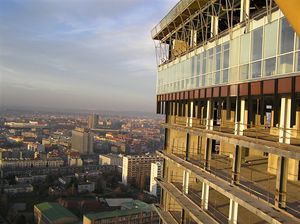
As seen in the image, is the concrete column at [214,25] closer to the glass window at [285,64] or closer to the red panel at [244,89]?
the red panel at [244,89]

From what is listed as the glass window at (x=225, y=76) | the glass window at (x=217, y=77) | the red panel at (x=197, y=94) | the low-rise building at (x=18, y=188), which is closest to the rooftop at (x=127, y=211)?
the low-rise building at (x=18, y=188)

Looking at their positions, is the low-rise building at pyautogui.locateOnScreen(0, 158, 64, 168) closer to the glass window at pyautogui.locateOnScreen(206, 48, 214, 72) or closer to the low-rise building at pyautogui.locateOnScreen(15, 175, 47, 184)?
the low-rise building at pyautogui.locateOnScreen(15, 175, 47, 184)

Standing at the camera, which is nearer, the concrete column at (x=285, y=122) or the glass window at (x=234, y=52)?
the concrete column at (x=285, y=122)

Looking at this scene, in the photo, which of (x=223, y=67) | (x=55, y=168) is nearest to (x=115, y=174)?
(x=55, y=168)

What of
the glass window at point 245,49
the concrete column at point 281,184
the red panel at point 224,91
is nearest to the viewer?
the concrete column at point 281,184

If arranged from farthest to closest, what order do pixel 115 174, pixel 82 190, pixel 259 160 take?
pixel 115 174, pixel 82 190, pixel 259 160

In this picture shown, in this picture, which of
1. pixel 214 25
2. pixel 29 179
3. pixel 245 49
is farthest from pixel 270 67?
pixel 29 179

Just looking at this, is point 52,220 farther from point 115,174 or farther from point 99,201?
point 115,174
